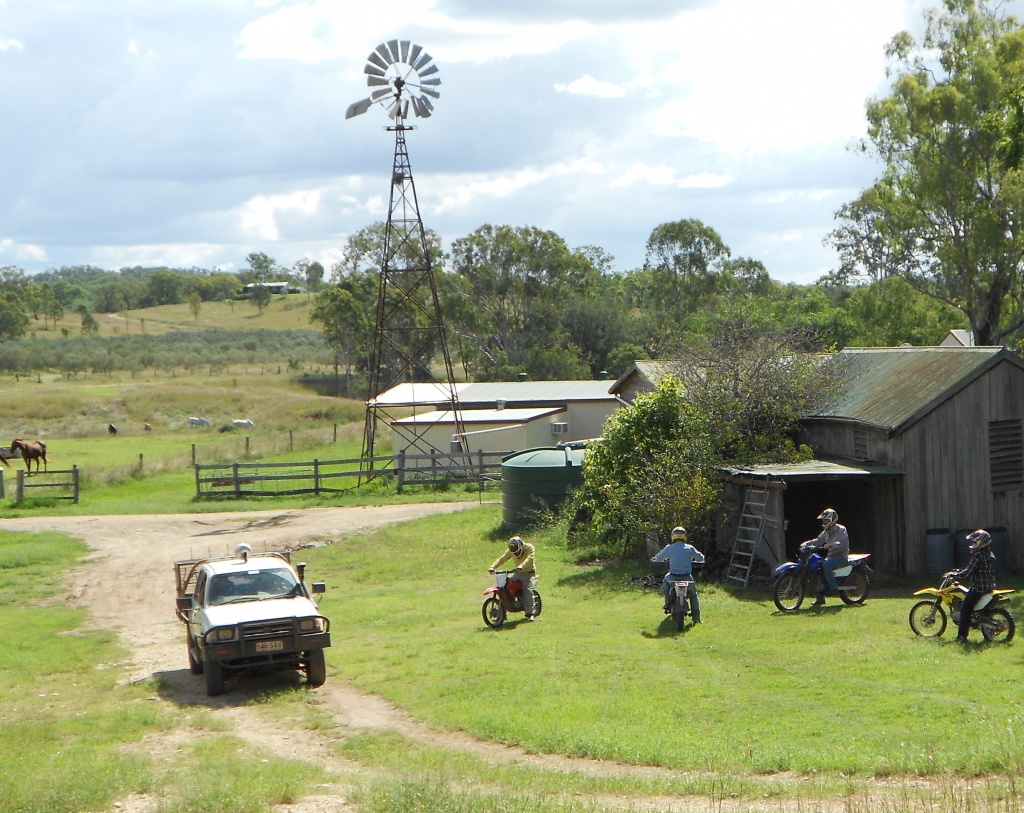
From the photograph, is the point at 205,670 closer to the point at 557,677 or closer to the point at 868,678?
the point at 557,677

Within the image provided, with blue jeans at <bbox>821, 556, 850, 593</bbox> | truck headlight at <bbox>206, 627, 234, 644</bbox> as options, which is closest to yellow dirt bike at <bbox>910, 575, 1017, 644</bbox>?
blue jeans at <bbox>821, 556, 850, 593</bbox>

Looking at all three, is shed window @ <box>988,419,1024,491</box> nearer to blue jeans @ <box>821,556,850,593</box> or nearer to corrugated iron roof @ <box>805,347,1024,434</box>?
corrugated iron roof @ <box>805,347,1024,434</box>

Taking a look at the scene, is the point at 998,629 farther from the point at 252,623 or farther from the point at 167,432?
the point at 167,432

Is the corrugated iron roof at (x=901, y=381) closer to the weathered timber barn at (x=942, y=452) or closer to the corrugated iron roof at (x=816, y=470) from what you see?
the weathered timber barn at (x=942, y=452)

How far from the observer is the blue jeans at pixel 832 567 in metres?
17.2

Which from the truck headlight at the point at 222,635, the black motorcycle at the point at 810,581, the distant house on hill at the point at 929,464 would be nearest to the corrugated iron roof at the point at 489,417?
the distant house on hill at the point at 929,464

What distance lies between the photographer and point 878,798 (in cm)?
827

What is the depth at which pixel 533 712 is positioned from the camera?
1181 cm

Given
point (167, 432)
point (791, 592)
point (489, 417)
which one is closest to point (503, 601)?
point (791, 592)

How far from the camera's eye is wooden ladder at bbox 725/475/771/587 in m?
19.8

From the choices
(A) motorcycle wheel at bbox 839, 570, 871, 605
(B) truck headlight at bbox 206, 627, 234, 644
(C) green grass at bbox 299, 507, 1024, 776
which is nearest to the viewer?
(C) green grass at bbox 299, 507, 1024, 776

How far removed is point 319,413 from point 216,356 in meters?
43.7

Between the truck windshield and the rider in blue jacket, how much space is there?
18.5 ft

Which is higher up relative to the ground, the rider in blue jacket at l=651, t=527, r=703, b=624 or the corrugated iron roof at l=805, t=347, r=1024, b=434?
the corrugated iron roof at l=805, t=347, r=1024, b=434
